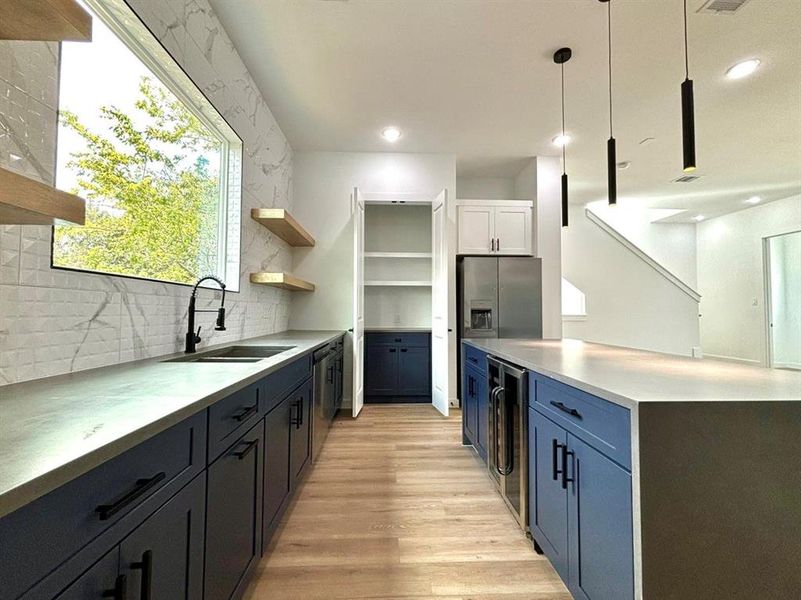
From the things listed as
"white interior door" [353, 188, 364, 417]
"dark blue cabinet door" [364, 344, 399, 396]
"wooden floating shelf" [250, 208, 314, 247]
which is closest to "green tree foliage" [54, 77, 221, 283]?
"wooden floating shelf" [250, 208, 314, 247]

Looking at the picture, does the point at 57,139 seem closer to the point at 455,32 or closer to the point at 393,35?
the point at 393,35

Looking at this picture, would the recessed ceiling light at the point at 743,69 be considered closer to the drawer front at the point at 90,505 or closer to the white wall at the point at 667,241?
the drawer front at the point at 90,505

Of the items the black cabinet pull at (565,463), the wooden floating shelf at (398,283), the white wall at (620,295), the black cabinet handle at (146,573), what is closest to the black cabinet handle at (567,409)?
the black cabinet pull at (565,463)

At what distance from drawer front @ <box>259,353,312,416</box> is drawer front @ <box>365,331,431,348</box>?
2.30 m

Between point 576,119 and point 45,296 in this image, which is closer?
point 45,296

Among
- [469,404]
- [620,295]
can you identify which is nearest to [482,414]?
[469,404]

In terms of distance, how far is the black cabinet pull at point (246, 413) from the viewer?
132 cm

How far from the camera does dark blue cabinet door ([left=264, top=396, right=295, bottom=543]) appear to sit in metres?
1.64

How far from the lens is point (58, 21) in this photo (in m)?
0.83

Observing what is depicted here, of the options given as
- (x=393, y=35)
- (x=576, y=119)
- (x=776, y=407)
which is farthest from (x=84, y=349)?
(x=576, y=119)

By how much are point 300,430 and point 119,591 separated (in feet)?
5.30

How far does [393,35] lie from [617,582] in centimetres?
312

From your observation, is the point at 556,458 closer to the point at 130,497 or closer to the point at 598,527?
the point at 598,527

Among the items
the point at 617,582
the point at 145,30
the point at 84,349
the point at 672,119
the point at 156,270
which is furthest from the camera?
the point at 672,119
